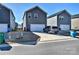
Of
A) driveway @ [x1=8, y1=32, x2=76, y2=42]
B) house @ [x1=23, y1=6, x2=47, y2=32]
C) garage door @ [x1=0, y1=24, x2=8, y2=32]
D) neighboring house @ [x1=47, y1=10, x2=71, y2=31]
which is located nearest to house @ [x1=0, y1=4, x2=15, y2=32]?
garage door @ [x1=0, y1=24, x2=8, y2=32]

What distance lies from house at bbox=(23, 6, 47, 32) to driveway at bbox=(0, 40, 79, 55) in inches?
19.2

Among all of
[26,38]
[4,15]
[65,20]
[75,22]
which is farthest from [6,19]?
[75,22]

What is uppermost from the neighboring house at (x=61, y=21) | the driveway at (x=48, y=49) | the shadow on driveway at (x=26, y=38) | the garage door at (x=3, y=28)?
the neighboring house at (x=61, y=21)

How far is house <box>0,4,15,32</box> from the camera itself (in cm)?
647

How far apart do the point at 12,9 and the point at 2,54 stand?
1.12m

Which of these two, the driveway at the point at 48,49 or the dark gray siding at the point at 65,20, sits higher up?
the dark gray siding at the point at 65,20

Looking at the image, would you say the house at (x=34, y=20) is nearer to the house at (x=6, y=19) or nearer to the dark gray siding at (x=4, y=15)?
the house at (x=6, y=19)

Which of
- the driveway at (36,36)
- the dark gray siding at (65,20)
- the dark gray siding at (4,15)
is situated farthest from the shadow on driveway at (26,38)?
the dark gray siding at (65,20)

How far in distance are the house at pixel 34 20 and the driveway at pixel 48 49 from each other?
489mm

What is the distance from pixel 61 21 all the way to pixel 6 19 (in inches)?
55.0

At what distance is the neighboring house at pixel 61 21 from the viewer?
6594 mm

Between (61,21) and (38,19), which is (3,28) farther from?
(61,21)

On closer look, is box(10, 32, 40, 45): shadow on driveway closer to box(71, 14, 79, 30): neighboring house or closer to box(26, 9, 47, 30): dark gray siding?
box(26, 9, 47, 30): dark gray siding

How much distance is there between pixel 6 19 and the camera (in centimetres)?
657
